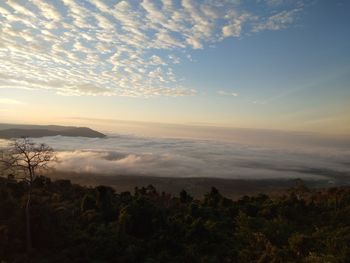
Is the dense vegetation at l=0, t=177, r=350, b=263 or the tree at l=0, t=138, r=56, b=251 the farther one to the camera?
the tree at l=0, t=138, r=56, b=251

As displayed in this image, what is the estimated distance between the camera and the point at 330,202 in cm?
6650

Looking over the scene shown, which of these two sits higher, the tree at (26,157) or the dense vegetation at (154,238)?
the tree at (26,157)

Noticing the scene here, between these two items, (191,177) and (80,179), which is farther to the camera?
(191,177)

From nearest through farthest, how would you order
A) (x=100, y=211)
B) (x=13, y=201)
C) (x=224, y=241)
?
1. (x=224, y=241)
2. (x=13, y=201)
3. (x=100, y=211)

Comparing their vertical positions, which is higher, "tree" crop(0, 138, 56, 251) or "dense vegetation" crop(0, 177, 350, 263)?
"tree" crop(0, 138, 56, 251)

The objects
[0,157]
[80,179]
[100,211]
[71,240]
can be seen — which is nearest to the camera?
[0,157]

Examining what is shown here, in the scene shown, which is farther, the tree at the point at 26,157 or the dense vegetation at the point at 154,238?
the tree at the point at 26,157

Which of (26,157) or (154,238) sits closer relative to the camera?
(26,157)

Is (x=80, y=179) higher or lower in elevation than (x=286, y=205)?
lower

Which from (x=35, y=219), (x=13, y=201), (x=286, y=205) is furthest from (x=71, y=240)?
(x=286, y=205)

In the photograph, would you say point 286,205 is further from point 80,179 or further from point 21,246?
point 80,179

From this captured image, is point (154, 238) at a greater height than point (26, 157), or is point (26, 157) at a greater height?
point (26, 157)

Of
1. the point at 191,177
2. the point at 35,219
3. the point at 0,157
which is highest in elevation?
the point at 0,157

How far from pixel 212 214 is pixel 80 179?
336ft
